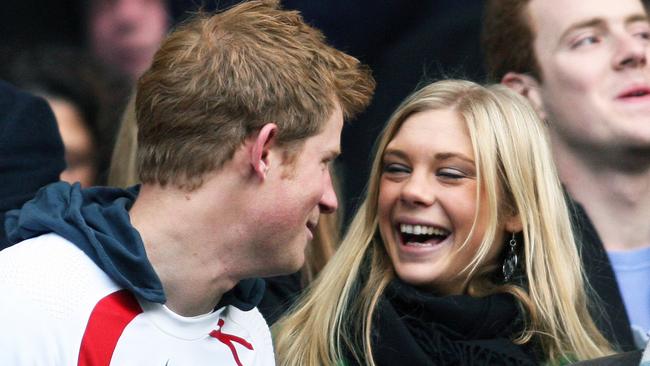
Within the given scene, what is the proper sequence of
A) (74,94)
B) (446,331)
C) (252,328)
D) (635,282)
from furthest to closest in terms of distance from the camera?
(74,94), (635,282), (446,331), (252,328)

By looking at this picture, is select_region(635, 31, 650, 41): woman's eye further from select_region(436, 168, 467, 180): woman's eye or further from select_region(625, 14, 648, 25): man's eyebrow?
select_region(436, 168, 467, 180): woman's eye

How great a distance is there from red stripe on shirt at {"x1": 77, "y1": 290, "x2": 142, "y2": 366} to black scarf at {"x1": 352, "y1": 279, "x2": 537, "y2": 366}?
2.88 feet

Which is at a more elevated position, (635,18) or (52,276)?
(635,18)

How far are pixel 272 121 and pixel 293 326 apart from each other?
2.90ft

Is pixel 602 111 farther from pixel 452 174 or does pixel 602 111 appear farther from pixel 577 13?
pixel 452 174

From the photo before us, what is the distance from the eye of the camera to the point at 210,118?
248 cm

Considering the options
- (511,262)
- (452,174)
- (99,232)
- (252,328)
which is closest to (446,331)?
(511,262)

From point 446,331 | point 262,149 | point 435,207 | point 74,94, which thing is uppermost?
point 262,149

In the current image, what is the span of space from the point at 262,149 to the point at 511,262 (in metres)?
1.03

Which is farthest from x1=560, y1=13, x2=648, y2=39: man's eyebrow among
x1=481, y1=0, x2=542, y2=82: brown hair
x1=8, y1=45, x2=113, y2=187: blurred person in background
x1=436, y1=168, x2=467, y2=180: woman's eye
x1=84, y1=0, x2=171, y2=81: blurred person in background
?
x1=8, y1=45, x2=113, y2=187: blurred person in background

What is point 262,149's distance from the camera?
2.49 metres

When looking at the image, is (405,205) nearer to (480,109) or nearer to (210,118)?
(480,109)

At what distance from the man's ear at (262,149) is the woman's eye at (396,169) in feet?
2.55

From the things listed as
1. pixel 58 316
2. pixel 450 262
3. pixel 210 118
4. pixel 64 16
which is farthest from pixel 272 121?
pixel 64 16
